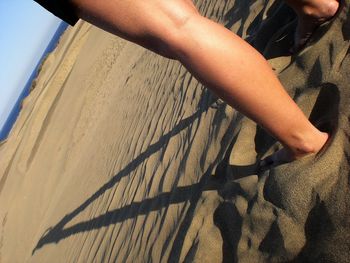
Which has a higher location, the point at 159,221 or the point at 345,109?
the point at 345,109

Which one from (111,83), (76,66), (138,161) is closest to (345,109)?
(138,161)

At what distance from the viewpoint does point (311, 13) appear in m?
1.88

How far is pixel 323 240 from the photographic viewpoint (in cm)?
127

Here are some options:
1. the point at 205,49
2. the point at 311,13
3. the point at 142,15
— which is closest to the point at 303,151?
the point at 205,49

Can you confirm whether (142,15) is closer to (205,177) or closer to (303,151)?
(303,151)

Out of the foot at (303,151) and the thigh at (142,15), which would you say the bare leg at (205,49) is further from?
the foot at (303,151)

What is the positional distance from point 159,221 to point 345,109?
1.30 m

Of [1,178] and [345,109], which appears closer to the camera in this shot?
[345,109]

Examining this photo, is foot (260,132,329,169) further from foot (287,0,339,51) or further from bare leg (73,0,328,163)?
foot (287,0,339,51)

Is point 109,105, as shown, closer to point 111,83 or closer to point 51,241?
point 111,83

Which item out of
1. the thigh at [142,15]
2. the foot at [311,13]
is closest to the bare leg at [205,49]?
the thigh at [142,15]

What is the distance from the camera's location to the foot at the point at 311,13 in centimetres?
185

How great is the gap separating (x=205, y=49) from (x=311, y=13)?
95 cm

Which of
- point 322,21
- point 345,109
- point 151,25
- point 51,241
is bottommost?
point 51,241
